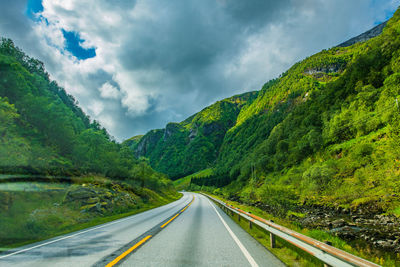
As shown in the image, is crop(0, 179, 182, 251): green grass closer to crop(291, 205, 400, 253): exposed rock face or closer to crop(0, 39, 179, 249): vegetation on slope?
crop(0, 39, 179, 249): vegetation on slope

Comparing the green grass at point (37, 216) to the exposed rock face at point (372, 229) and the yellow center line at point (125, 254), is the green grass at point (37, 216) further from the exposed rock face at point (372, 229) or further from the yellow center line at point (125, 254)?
the exposed rock face at point (372, 229)

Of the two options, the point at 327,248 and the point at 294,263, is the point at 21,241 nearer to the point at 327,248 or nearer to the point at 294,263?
the point at 294,263

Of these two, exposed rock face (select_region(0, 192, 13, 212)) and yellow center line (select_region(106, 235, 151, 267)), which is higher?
exposed rock face (select_region(0, 192, 13, 212))

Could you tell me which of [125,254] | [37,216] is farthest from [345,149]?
[37,216]

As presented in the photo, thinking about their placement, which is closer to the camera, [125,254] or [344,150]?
[125,254]

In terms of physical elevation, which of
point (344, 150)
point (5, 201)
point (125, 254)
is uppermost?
point (344, 150)

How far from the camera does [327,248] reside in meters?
3.61

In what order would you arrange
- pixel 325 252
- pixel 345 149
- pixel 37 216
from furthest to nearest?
pixel 345 149, pixel 37 216, pixel 325 252

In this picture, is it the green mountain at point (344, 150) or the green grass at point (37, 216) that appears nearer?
the green grass at point (37, 216)

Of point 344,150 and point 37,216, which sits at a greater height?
point 344,150

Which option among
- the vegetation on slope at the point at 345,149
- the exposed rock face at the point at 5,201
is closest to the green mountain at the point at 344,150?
the vegetation on slope at the point at 345,149

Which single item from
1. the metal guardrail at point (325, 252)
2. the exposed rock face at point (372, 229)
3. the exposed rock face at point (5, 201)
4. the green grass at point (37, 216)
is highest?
the metal guardrail at point (325, 252)

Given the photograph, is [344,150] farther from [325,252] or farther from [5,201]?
[5,201]

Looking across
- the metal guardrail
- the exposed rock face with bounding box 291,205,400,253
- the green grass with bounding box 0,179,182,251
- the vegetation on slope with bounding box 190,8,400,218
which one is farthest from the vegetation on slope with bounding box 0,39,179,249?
the vegetation on slope with bounding box 190,8,400,218
